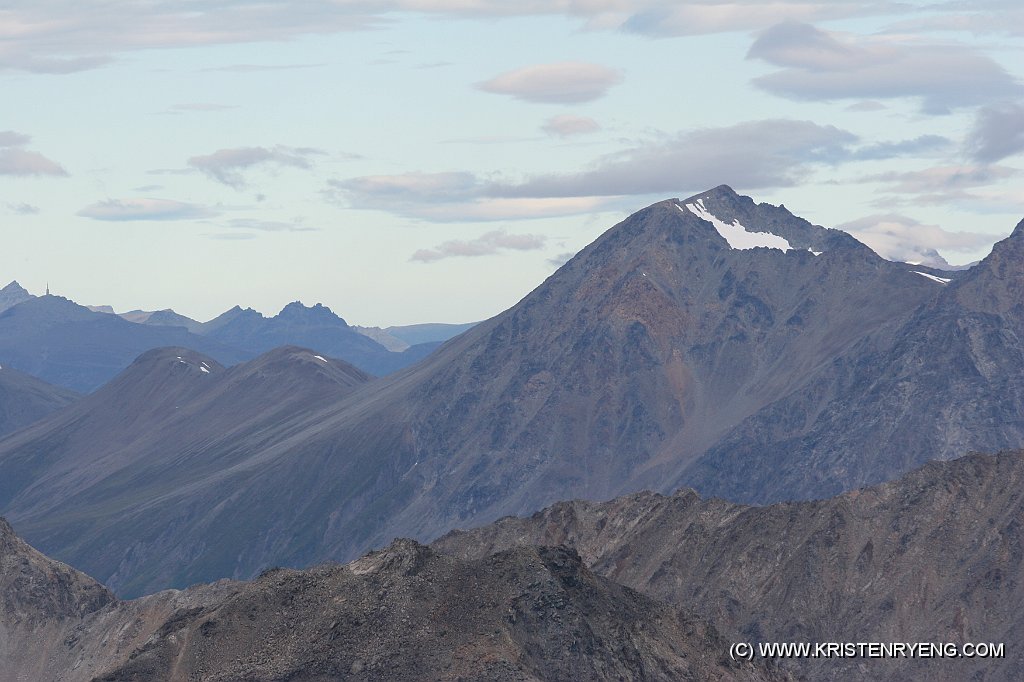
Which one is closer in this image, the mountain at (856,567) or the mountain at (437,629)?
the mountain at (437,629)

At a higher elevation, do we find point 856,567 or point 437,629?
point 437,629

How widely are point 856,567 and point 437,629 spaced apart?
90.1 meters

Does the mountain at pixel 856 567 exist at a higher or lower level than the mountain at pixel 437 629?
lower

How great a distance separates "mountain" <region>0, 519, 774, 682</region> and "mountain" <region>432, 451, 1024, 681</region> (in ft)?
198

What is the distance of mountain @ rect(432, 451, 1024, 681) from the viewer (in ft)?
612

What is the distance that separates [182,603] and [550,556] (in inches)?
2769

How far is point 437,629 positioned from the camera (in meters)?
117

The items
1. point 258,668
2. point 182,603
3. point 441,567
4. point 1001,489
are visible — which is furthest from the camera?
point 1001,489

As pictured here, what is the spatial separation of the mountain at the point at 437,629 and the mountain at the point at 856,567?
198 feet

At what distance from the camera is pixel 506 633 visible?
11650cm

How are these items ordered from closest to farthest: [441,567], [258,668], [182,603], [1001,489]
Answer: [258,668] → [441,567] → [182,603] → [1001,489]

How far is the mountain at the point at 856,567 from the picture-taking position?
187 meters

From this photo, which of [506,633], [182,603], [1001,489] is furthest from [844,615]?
[506,633]

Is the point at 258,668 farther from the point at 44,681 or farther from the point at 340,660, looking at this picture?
the point at 44,681
